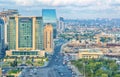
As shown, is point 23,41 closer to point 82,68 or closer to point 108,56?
point 108,56

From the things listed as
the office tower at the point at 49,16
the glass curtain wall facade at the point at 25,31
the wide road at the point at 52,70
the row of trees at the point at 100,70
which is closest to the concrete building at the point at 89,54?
the wide road at the point at 52,70

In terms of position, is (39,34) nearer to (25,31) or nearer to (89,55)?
(25,31)

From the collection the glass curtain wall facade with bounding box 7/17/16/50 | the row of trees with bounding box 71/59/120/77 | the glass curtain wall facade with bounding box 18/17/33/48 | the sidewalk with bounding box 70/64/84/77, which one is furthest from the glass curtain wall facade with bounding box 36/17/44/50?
the row of trees with bounding box 71/59/120/77

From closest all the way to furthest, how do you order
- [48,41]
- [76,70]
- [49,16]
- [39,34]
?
[76,70] → [39,34] → [48,41] → [49,16]

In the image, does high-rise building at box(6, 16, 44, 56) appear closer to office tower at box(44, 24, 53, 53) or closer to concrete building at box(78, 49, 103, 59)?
office tower at box(44, 24, 53, 53)

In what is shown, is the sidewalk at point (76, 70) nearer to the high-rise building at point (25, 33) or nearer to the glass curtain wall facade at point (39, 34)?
the glass curtain wall facade at point (39, 34)

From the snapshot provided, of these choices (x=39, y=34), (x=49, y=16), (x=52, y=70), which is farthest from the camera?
(x=49, y=16)

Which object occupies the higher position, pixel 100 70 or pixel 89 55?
pixel 100 70

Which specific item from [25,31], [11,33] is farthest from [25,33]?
[11,33]

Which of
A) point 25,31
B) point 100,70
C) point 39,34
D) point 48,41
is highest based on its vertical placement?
point 25,31
